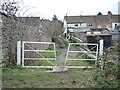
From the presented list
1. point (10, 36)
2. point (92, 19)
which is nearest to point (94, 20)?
point (92, 19)

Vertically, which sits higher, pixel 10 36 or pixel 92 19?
pixel 92 19

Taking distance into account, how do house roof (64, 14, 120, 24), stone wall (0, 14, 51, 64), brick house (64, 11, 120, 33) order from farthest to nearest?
house roof (64, 14, 120, 24), brick house (64, 11, 120, 33), stone wall (0, 14, 51, 64)

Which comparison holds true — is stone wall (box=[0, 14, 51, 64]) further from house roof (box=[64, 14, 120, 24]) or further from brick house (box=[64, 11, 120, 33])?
house roof (box=[64, 14, 120, 24])

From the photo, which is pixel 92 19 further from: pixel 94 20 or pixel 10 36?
pixel 10 36

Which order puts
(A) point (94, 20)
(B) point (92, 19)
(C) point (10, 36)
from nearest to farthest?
1. (C) point (10, 36)
2. (A) point (94, 20)
3. (B) point (92, 19)

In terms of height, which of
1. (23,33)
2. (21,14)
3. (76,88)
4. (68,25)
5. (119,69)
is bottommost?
(76,88)

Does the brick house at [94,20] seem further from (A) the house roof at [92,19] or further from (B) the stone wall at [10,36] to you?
(B) the stone wall at [10,36]

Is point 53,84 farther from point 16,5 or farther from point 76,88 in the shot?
point 16,5

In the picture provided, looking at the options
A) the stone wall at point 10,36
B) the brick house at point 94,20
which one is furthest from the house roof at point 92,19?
the stone wall at point 10,36

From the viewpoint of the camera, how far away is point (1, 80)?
438 centimetres

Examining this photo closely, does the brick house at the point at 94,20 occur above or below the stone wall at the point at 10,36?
above

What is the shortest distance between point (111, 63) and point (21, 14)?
267 inches

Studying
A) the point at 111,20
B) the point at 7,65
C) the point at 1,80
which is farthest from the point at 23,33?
the point at 111,20

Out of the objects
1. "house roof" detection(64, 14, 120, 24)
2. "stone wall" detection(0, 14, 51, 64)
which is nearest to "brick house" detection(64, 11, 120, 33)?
"house roof" detection(64, 14, 120, 24)
